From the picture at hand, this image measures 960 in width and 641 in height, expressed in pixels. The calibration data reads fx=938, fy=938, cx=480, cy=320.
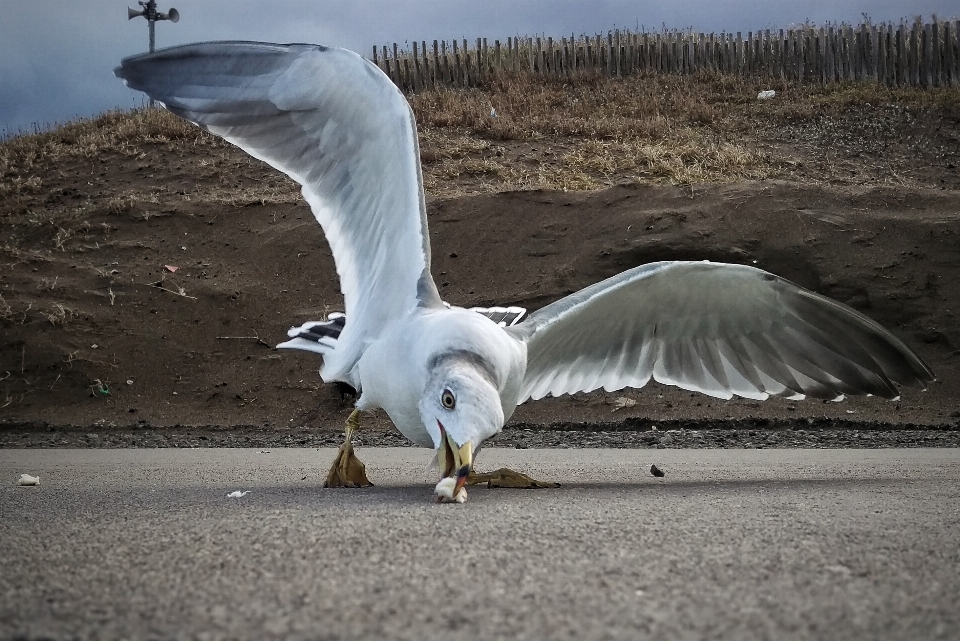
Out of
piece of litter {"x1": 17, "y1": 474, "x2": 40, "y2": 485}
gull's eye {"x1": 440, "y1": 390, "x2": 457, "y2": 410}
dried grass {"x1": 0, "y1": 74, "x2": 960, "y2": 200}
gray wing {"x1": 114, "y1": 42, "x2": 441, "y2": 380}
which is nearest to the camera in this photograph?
gull's eye {"x1": 440, "y1": 390, "x2": 457, "y2": 410}

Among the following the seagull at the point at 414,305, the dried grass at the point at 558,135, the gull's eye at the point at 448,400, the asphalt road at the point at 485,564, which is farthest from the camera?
the dried grass at the point at 558,135

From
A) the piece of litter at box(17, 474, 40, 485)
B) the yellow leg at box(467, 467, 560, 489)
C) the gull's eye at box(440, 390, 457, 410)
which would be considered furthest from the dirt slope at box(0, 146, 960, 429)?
the gull's eye at box(440, 390, 457, 410)

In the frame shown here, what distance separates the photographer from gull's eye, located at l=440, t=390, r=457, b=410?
3.29 m

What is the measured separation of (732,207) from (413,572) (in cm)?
1277

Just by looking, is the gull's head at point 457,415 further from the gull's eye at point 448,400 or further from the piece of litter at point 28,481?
the piece of litter at point 28,481

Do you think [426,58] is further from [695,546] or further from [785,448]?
[695,546]

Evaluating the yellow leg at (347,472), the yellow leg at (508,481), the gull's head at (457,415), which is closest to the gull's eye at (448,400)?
the gull's head at (457,415)

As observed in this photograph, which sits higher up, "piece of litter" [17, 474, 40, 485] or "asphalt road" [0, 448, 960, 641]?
"asphalt road" [0, 448, 960, 641]

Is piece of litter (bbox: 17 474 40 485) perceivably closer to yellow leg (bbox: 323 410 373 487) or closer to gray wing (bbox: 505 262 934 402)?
yellow leg (bbox: 323 410 373 487)

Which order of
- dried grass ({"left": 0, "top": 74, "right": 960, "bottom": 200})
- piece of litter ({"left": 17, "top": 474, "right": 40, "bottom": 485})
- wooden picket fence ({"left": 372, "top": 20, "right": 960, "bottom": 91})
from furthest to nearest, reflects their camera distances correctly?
→ wooden picket fence ({"left": 372, "top": 20, "right": 960, "bottom": 91}) < dried grass ({"left": 0, "top": 74, "right": 960, "bottom": 200}) < piece of litter ({"left": 17, "top": 474, "right": 40, "bottom": 485})

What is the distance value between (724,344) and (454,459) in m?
2.46

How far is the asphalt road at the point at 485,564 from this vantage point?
5.61 ft

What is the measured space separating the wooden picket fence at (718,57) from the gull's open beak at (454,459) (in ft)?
71.2

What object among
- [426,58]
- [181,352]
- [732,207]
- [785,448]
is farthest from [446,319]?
[426,58]
